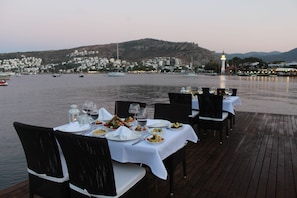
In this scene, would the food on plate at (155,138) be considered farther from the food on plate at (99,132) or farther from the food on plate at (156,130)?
the food on plate at (99,132)

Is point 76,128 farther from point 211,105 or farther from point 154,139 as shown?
point 211,105

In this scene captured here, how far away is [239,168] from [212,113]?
143 centimetres

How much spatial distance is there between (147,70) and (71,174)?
11483 cm

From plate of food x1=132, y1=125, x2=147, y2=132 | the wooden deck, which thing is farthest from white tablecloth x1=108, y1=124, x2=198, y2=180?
the wooden deck

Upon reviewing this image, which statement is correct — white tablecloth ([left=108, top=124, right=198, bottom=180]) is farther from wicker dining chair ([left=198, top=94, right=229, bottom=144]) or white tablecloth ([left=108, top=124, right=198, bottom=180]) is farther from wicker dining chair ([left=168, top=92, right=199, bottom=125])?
wicker dining chair ([left=168, top=92, right=199, bottom=125])

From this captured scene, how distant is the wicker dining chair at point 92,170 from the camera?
1646 mm

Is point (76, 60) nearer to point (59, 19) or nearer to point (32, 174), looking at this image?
point (59, 19)

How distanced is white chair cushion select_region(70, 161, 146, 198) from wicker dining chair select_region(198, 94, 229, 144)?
8.94 feet

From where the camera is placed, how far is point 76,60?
105 m

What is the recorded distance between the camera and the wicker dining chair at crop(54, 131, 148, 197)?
1646 mm

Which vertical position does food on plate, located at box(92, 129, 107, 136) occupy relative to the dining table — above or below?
above

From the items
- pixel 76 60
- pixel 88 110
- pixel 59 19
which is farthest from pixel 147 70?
pixel 88 110

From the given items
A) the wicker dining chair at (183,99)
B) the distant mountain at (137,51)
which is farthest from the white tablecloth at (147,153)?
the distant mountain at (137,51)

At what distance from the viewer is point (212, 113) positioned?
4.62m
